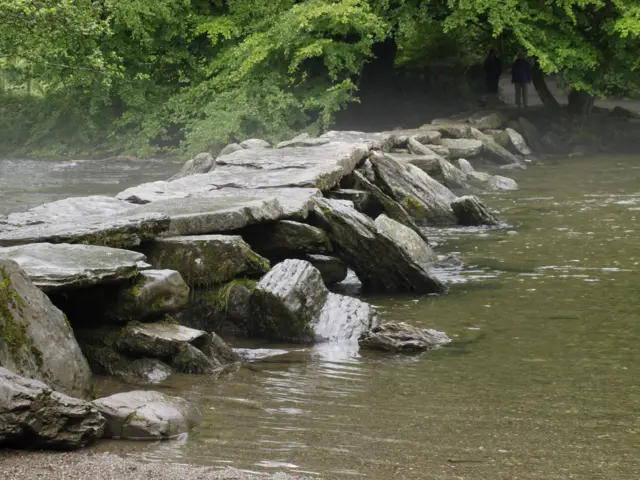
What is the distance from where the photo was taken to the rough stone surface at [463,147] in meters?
20.4

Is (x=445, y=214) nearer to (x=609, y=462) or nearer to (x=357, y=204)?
(x=357, y=204)

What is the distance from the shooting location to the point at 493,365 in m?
6.92

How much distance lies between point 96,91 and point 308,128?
20.9ft

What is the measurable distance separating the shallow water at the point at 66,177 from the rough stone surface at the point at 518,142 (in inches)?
304

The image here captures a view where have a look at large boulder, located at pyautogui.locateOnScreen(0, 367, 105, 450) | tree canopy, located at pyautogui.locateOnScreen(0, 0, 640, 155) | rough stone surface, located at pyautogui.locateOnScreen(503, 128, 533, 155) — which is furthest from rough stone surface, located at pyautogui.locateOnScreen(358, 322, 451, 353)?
rough stone surface, located at pyautogui.locateOnScreen(503, 128, 533, 155)

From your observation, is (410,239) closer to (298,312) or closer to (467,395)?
(298,312)

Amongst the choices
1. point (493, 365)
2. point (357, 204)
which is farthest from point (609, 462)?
point (357, 204)

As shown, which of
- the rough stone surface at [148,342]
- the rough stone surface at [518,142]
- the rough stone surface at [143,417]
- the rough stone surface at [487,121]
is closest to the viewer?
the rough stone surface at [143,417]

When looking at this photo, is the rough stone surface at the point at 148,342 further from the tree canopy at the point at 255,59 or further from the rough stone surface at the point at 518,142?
the rough stone surface at the point at 518,142

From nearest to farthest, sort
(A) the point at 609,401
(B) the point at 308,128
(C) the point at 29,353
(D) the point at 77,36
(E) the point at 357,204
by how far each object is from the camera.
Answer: (C) the point at 29,353
(A) the point at 609,401
(E) the point at 357,204
(D) the point at 77,36
(B) the point at 308,128

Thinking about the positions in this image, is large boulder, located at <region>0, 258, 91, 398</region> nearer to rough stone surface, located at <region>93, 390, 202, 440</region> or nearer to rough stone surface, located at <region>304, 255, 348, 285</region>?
rough stone surface, located at <region>93, 390, 202, 440</region>

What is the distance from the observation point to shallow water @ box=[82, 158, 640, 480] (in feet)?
15.9

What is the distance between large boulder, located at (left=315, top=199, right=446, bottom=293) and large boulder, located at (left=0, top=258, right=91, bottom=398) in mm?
4092

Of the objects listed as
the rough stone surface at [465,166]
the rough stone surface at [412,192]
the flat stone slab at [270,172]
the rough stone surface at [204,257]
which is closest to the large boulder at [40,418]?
the rough stone surface at [204,257]
